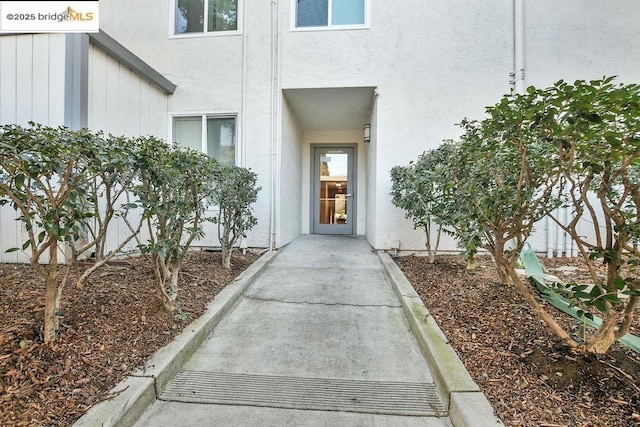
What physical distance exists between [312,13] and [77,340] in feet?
19.9

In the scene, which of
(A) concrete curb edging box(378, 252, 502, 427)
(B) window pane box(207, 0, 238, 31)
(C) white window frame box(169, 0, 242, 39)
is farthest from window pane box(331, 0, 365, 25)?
(A) concrete curb edging box(378, 252, 502, 427)

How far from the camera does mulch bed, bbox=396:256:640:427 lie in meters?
1.52

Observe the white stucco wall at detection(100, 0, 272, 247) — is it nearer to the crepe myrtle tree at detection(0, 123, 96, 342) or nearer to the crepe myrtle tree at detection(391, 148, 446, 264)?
the crepe myrtle tree at detection(391, 148, 446, 264)

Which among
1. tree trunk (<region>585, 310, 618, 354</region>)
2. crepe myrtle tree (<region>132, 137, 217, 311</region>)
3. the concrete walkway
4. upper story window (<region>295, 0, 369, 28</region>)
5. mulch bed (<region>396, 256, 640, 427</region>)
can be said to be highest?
upper story window (<region>295, 0, 369, 28</region>)

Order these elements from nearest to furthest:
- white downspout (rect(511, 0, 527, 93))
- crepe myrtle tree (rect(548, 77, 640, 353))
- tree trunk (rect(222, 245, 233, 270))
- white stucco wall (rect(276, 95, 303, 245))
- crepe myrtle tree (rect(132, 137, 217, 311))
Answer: crepe myrtle tree (rect(548, 77, 640, 353))
crepe myrtle tree (rect(132, 137, 217, 311))
tree trunk (rect(222, 245, 233, 270))
white downspout (rect(511, 0, 527, 93))
white stucco wall (rect(276, 95, 303, 245))

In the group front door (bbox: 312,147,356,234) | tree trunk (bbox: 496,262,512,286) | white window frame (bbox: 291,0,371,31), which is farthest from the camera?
front door (bbox: 312,147,356,234)

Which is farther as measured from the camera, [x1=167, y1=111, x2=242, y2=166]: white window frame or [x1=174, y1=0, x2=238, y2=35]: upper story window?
[x1=174, y1=0, x2=238, y2=35]: upper story window

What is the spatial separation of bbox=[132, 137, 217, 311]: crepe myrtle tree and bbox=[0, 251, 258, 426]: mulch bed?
0.27 meters

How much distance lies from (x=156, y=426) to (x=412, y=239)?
15.4 feet

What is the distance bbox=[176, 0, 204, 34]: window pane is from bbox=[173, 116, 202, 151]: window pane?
1729mm

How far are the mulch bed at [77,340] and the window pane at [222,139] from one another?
3135 millimetres

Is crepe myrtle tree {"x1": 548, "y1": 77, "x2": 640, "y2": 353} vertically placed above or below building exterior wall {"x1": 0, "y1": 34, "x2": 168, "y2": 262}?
below

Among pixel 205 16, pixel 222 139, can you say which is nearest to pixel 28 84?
pixel 222 139

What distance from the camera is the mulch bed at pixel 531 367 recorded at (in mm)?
1523
